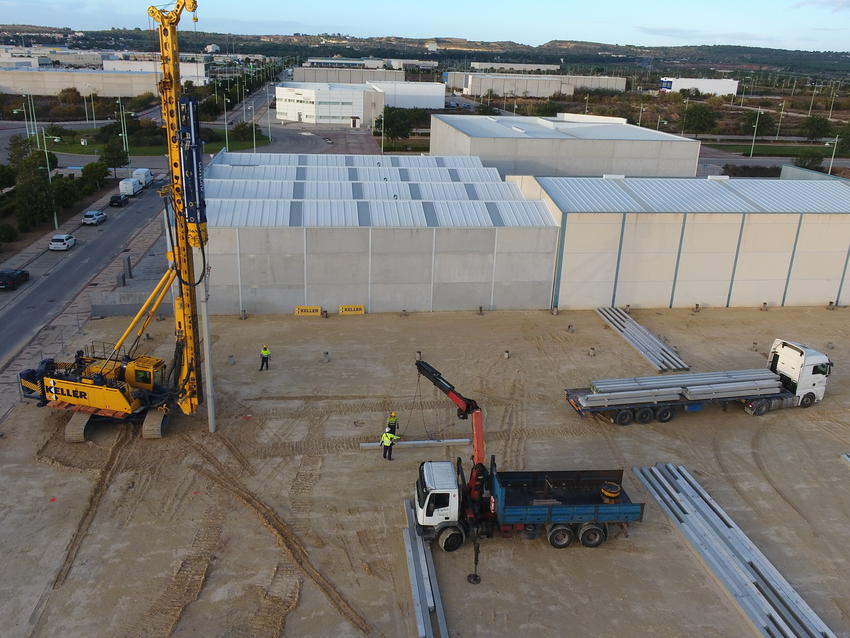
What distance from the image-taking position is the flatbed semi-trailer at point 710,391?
19.9 m

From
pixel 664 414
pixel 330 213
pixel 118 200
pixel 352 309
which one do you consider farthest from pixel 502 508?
pixel 118 200

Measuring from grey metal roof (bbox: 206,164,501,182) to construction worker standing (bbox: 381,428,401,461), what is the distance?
767 inches

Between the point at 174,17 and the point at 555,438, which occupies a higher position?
the point at 174,17

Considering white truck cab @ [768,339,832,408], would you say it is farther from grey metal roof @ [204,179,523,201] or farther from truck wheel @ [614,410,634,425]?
grey metal roof @ [204,179,523,201]

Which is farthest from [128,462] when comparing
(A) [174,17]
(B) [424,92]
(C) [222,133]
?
(B) [424,92]

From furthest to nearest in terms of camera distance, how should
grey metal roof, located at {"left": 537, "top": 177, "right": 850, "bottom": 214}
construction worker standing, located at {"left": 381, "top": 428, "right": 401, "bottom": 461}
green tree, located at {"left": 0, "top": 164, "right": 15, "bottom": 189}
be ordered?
green tree, located at {"left": 0, "top": 164, "right": 15, "bottom": 189}
grey metal roof, located at {"left": 537, "top": 177, "right": 850, "bottom": 214}
construction worker standing, located at {"left": 381, "top": 428, "right": 401, "bottom": 461}

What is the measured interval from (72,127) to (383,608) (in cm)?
8345

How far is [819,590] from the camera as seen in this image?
1370 cm

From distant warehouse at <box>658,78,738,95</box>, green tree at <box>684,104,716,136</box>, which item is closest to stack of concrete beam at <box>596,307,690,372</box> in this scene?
green tree at <box>684,104,716,136</box>

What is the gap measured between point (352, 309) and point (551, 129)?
28.2 meters

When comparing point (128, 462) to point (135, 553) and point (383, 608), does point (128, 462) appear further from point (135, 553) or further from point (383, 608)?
point (383, 608)

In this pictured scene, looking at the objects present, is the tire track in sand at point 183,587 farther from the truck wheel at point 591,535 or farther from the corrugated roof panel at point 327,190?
the corrugated roof panel at point 327,190

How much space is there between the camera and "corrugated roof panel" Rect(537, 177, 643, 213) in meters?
29.2

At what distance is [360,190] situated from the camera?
32406 mm
